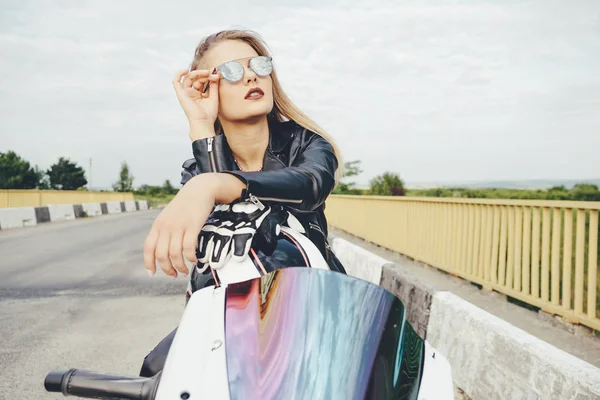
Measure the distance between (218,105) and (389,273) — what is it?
118 inches

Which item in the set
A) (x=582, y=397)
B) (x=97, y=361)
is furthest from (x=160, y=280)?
(x=582, y=397)

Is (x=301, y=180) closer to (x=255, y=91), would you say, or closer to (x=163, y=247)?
(x=163, y=247)

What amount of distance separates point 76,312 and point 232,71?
4.19 m

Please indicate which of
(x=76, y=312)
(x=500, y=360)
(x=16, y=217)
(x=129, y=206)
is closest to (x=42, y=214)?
(x=16, y=217)

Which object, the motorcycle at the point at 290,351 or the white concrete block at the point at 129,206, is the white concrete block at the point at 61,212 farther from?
the motorcycle at the point at 290,351

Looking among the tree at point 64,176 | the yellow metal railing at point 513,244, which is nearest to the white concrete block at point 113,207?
the yellow metal railing at point 513,244

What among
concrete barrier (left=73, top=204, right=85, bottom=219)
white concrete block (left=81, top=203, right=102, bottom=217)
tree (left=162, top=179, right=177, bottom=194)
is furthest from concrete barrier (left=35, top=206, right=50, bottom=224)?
tree (left=162, top=179, right=177, bottom=194)

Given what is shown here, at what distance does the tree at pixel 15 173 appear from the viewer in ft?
248

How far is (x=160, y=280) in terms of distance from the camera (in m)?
7.71

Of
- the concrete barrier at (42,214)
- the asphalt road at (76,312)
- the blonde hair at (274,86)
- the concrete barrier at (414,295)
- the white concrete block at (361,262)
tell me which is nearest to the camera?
the blonde hair at (274,86)

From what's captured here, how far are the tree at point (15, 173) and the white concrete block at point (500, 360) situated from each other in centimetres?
8033

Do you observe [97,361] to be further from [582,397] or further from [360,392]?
[360,392]

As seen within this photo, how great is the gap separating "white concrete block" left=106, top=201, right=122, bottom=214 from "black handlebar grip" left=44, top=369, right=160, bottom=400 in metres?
28.0

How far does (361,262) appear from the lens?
616cm
